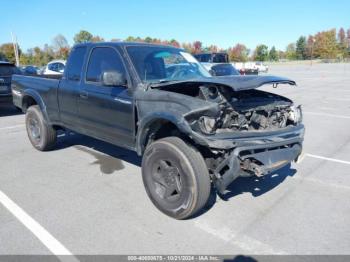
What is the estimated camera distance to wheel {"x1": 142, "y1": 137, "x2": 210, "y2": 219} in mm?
3326

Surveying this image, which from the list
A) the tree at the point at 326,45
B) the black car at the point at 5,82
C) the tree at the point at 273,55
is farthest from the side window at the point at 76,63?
the tree at the point at 273,55

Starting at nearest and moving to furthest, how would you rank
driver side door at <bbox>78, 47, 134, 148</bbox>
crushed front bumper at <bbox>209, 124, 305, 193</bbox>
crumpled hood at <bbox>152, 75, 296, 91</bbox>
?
crushed front bumper at <bbox>209, 124, 305, 193</bbox> < crumpled hood at <bbox>152, 75, 296, 91</bbox> < driver side door at <bbox>78, 47, 134, 148</bbox>

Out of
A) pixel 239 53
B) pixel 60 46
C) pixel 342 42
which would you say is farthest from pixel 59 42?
pixel 342 42

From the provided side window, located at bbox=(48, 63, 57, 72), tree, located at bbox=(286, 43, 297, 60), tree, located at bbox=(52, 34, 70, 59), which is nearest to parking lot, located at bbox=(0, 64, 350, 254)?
side window, located at bbox=(48, 63, 57, 72)

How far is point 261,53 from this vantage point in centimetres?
10369

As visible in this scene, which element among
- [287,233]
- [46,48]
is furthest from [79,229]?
[46,48]

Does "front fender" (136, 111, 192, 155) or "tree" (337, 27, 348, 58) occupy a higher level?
"tree" (337, 27, 348, 58)

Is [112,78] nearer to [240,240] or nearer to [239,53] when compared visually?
[240,240]

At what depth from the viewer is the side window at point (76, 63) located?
5082 mm

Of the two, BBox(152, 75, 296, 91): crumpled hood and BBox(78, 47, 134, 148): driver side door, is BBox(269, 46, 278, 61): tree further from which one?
BBox(152, 75, 296, 91): crumpled hood

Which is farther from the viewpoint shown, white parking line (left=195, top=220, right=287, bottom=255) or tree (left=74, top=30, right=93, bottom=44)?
tree (left=74, top=30, right=93, bottom=44)

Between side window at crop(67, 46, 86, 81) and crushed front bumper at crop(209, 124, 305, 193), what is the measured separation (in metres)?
2.95

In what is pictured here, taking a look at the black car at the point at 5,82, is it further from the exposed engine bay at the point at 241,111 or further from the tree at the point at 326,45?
the tree at the point at 326,45

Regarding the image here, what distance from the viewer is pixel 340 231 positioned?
132 inches
